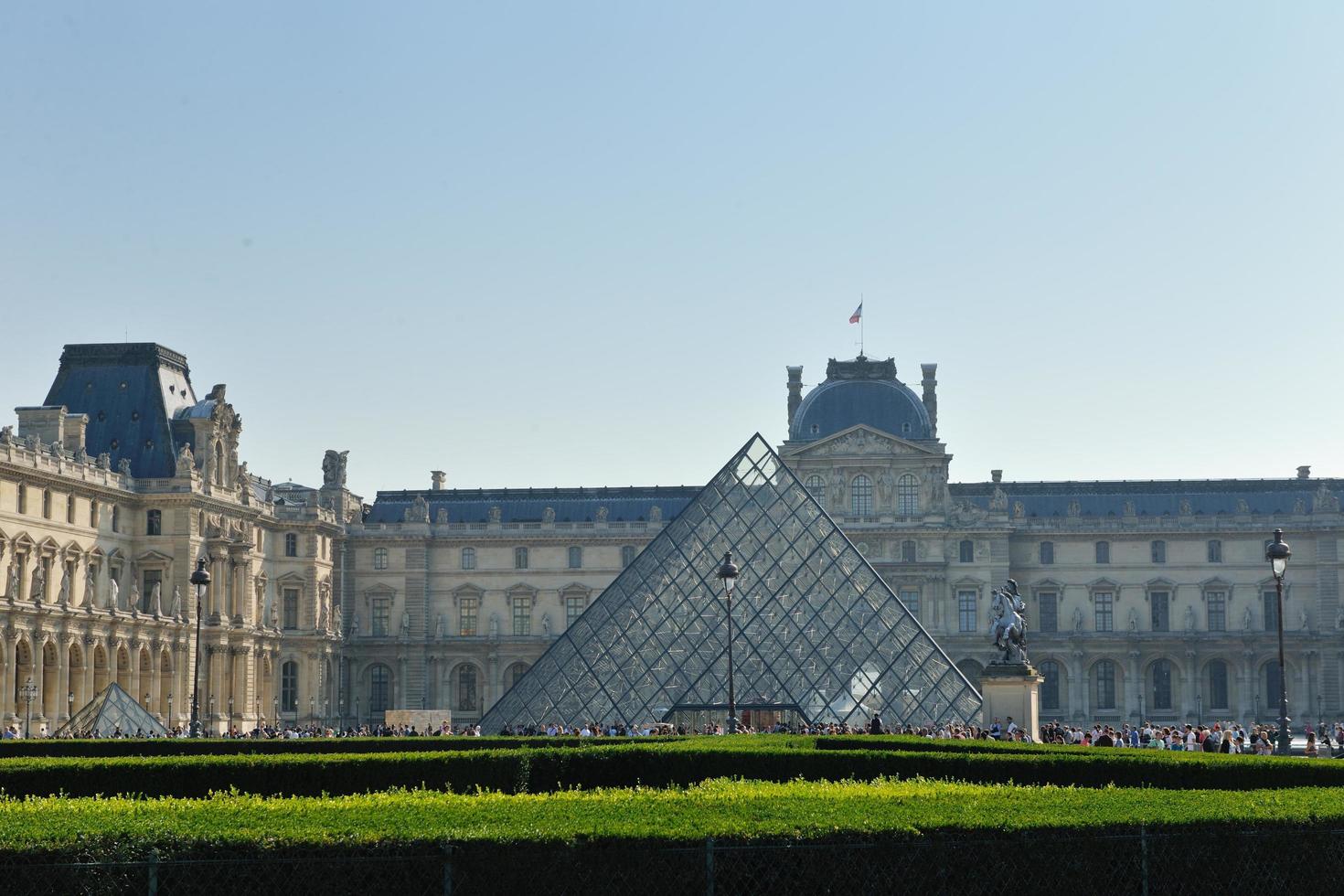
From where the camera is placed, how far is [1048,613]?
64.5 meters

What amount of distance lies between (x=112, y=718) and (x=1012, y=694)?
57.5 ft

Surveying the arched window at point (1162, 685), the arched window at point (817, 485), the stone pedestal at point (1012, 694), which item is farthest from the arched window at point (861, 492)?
the stone pedestal at point (1012, 694)

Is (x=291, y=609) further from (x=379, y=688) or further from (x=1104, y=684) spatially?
(x=1104, y=684)

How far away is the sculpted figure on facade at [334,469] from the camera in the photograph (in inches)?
2589

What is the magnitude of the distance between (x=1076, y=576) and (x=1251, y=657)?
6217 mm

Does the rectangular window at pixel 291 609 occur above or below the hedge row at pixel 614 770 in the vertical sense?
above

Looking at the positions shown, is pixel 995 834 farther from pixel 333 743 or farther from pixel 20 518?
pixel 20 518

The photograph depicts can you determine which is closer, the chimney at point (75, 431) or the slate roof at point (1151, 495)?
the chimney at point (75, 431)

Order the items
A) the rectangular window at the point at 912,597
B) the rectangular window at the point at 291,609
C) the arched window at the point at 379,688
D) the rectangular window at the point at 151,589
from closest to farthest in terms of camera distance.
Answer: the rectangular window at the point at 151,589 → the rectangular window at the point at 291,609 → the rectangular window at the point at 912,597 → the arched window at the point at 379,688

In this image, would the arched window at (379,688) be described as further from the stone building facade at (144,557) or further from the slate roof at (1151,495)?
the slate roof at (1151,495)

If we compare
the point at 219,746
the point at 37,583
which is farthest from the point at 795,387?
the point at 219,746

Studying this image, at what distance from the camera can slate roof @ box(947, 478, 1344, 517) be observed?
65125 millimetres

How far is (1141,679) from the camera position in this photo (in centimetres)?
6381

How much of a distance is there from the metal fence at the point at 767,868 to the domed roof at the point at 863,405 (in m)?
54.1
